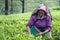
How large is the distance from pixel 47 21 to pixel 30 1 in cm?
3112

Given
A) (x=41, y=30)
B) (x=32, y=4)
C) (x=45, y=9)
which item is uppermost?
(x=45, y=9)

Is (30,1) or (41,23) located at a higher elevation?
(41,23)

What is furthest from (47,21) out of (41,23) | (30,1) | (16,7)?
(30,1)

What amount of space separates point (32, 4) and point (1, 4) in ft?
32.7

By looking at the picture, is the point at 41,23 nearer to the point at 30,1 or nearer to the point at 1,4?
the point at 1,4

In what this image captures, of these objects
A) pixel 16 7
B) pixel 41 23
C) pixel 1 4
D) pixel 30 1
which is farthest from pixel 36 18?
pixel 30 1

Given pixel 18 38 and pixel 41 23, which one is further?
pixel 41 23

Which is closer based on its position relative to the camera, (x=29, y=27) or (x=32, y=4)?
(x=29, y=27)

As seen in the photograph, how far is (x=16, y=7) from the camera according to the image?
32125mm

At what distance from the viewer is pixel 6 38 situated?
541 cm

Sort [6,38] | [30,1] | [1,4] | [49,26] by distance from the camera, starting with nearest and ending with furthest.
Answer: [6,38] → [49,26] → [1,4] → [30,1]

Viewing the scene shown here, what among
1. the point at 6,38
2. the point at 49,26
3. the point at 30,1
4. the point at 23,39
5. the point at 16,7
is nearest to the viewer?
the point at 23,39

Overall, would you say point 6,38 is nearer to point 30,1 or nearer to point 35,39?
point 35,39

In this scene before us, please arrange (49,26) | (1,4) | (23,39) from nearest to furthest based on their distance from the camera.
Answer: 1. (23,39)
2. (49,26)
3. (1,4)
